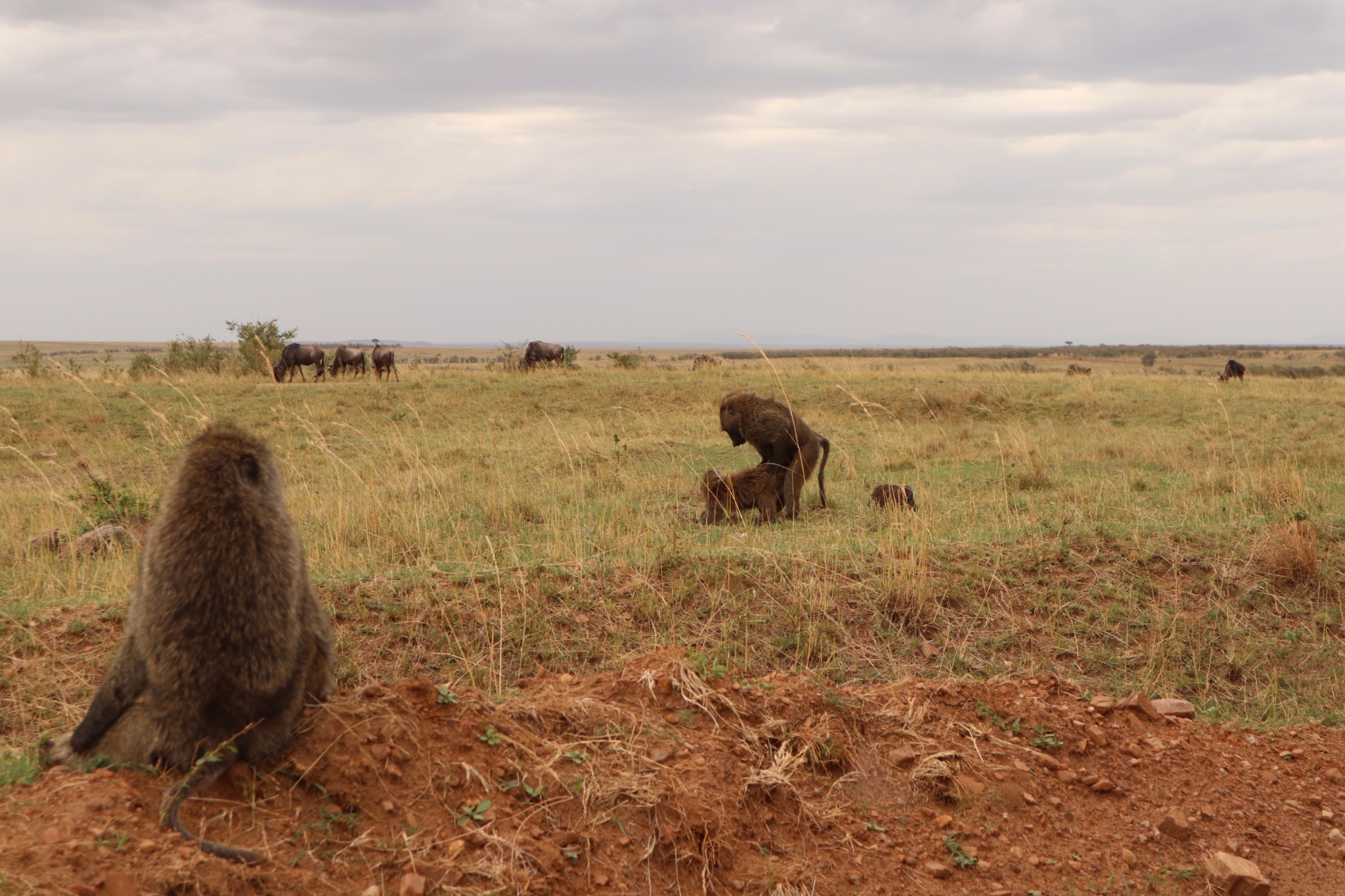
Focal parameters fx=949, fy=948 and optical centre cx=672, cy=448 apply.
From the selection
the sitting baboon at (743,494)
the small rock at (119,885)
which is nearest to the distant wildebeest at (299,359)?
the sitting baboon at (743,494)

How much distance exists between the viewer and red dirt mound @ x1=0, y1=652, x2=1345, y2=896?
10.2 ft

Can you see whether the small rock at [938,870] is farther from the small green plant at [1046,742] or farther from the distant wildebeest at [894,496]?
the distant wildebeest at [894,496]

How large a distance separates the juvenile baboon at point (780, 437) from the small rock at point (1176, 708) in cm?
448

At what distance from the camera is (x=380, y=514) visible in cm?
789

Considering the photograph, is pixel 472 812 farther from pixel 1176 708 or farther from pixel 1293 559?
pixel 1293 559

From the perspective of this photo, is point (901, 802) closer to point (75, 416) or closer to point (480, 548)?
point (480, 548)

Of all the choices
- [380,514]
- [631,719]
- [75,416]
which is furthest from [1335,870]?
[75,416]

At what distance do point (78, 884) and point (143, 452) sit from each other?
42.7 feet

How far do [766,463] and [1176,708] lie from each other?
487 cm

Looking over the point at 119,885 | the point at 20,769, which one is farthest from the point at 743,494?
the point at 119,885

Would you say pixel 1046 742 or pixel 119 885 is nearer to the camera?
pixel 119 885

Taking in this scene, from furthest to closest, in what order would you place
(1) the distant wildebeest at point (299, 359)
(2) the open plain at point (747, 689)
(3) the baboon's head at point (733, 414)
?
(1) the distant wildebeest at point (299, 359), (3) the baboon's head at point (733, 414), (2) the open plain at point (747, 689)

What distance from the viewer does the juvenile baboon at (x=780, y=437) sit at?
9.55 metres

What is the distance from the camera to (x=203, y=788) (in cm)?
321
